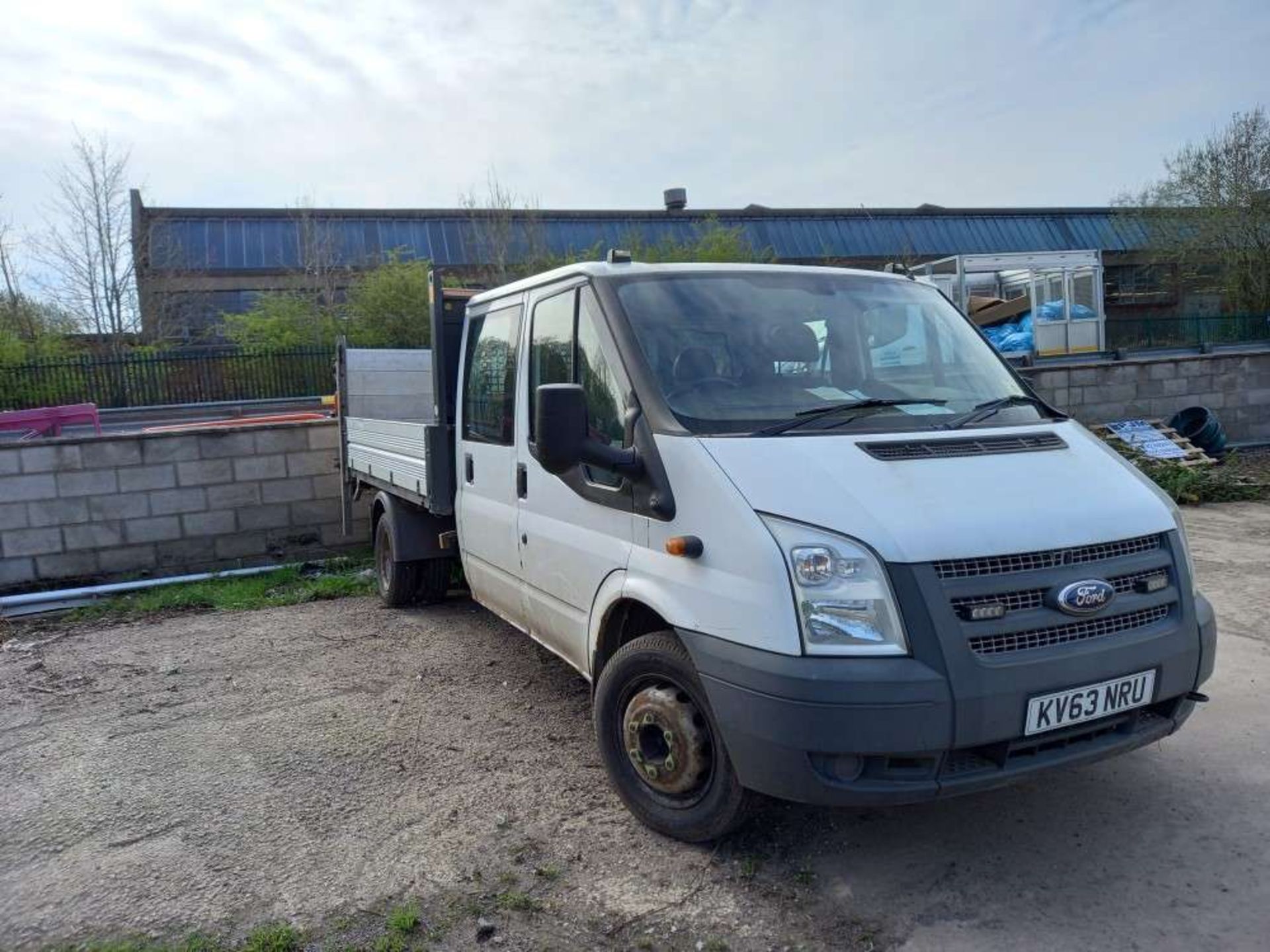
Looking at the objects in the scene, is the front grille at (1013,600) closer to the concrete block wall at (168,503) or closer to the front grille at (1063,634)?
the front grille at (1063,634)

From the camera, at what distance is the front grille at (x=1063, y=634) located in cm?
282

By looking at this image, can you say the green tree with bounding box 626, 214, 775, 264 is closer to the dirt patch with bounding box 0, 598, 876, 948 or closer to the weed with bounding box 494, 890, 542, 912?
the dirt patch with bounding box 0, 598, 876, 948

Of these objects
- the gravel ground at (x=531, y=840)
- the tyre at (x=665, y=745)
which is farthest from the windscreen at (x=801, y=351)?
the gravel ground at (x=531, y=840)

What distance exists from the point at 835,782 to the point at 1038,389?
9.66 m

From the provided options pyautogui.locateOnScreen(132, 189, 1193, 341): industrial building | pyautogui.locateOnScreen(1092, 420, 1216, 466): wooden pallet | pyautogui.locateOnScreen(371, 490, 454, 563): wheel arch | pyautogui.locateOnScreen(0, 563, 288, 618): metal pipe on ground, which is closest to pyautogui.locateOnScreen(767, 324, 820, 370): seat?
pyautogui.locateOnScreen(371, 490, 454, 563): wheel arch

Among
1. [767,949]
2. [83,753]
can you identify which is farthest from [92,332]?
Result: [767,949]

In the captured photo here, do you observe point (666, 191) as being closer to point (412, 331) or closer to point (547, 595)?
point (412, 331)

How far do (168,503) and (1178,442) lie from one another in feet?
37.1

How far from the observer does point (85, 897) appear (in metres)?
3.27

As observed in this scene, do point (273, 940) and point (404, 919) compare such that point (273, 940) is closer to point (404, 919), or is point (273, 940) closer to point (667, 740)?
point (404, 919)

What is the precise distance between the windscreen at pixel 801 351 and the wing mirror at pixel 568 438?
27cm

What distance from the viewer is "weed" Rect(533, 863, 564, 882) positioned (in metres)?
3.26

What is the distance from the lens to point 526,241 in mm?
26781

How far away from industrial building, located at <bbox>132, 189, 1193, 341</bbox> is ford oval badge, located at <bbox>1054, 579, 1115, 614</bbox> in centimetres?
2245
